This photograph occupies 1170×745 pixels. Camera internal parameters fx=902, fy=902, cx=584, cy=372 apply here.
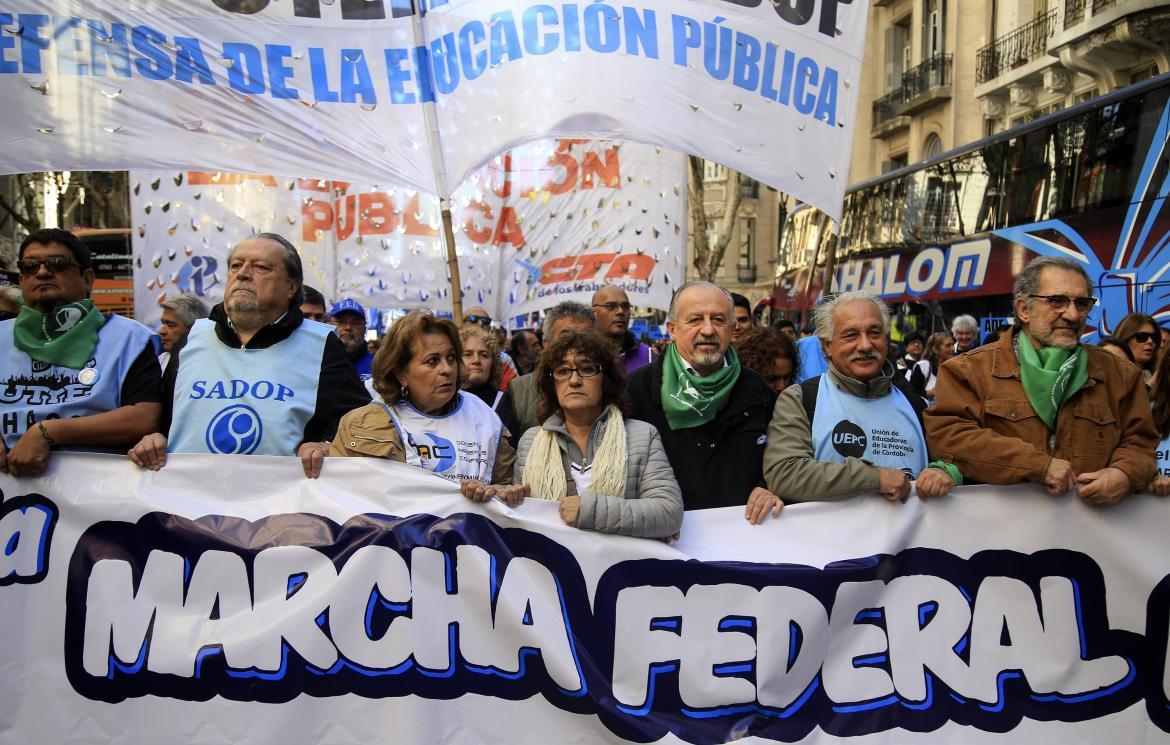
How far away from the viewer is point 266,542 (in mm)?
2896

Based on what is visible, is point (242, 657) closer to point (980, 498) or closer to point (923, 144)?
point (980, 498)

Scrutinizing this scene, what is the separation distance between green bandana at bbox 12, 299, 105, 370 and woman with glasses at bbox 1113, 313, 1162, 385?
5.35m

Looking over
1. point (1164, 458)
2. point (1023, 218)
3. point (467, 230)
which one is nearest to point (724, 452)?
point (1164, 458)

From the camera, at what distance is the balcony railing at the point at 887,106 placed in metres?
25.6

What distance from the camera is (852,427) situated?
9.87ft

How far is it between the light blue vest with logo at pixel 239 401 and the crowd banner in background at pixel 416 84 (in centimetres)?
92

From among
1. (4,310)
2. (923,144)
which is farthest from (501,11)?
(923,144)

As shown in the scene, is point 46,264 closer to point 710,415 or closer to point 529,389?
point 529,389

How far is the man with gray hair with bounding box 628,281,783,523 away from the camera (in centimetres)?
307

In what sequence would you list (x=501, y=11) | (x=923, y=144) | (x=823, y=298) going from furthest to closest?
(x=923, y=144)
(x=501, y=11)
(x=823, y=298)

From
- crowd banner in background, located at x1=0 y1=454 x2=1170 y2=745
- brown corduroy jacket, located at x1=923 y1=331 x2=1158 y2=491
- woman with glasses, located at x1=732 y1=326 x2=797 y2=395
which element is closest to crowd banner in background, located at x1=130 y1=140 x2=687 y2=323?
woman with glasses, located at x1=732 y1=326 x2=797 y2=395

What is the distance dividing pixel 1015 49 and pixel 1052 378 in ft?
68.5

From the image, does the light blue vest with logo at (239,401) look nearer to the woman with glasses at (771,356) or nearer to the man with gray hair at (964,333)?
the woman with glasses at (771,356)

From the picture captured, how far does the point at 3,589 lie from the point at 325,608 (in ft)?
3.37
